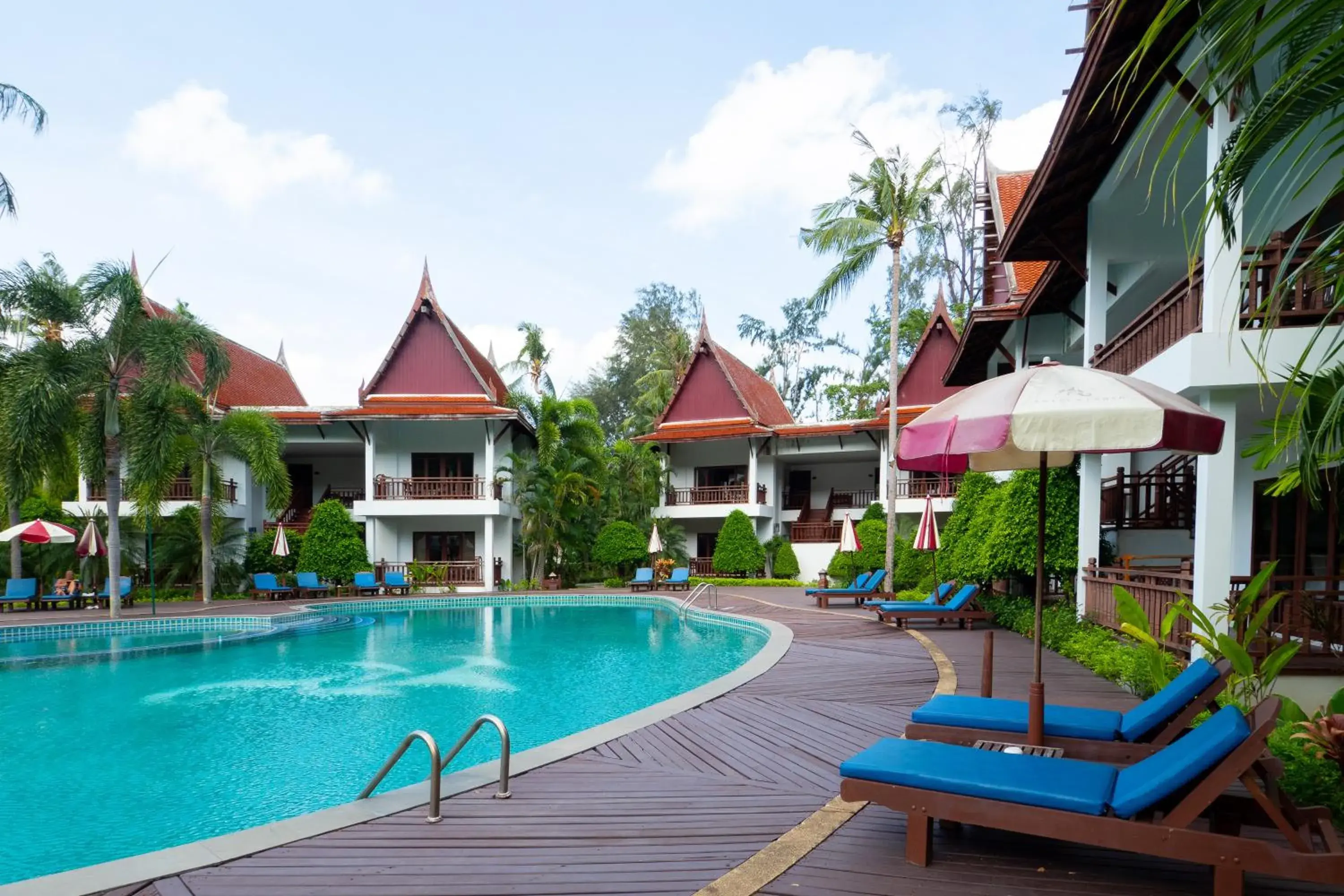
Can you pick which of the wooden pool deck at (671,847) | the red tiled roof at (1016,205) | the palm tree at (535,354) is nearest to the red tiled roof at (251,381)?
the palm tree at (535,354)

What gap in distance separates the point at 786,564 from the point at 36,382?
777 inches

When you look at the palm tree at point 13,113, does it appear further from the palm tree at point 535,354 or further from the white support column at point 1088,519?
the white support column at point 1088,519

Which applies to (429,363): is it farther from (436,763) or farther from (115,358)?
(436,763)

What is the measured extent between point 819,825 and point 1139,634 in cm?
434

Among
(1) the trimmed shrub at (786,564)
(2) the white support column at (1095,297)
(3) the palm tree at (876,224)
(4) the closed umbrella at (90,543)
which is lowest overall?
(1) the trimmed shrub at (786,564)

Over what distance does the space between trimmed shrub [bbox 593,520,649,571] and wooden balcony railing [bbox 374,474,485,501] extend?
13.2 feet

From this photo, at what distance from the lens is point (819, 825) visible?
13.9 feet

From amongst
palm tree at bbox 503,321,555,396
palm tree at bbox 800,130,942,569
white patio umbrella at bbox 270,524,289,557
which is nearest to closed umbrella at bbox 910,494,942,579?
palm tree at bbox 800,130,942,569

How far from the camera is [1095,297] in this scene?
11320 mm

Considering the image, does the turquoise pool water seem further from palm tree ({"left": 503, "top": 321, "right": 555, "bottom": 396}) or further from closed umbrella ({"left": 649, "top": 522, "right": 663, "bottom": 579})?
palm tree ({"left": 503, "top": 321, "right": 555, "bottom": 396})

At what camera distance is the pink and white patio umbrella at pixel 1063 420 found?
3.90 m

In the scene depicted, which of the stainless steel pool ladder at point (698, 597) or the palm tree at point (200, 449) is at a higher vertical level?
the palm tree at point (200, 449)

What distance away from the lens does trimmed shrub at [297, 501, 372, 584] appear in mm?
22953

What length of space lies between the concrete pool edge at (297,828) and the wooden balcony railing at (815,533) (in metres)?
20.0
